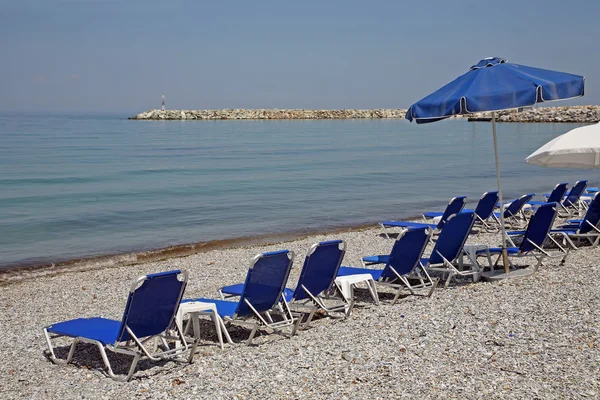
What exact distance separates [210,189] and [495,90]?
1743 cm

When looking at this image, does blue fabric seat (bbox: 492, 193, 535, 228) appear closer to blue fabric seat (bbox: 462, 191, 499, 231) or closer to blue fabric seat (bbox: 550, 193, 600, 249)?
blue fabric seat (bbox: 462, 191, 499, 231)

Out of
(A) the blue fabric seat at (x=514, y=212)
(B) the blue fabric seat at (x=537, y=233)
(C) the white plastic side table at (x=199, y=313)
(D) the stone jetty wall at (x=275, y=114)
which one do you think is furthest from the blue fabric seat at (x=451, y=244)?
(D) the stone jetty wall at (x=275, y=114)

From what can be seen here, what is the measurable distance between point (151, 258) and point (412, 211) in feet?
26.6

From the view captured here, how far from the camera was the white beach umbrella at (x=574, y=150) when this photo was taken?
941 cm

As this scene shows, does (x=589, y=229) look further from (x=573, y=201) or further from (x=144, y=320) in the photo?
(x=144, y=320)

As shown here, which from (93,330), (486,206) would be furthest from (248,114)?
(93,330)

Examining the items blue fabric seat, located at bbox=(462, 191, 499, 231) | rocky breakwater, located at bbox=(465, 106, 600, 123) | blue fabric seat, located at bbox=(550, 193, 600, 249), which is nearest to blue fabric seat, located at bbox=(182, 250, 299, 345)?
blue fabric seat, located at bbox=(550, 193, 600, 249)

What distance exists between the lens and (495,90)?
7055mm

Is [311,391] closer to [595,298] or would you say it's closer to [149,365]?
[149,365]

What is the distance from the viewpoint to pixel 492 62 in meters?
7.70

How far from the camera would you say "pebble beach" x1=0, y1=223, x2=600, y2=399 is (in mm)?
4367

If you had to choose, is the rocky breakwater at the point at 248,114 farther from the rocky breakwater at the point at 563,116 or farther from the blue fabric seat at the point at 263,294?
the blue fabric seat at the point at 263,294

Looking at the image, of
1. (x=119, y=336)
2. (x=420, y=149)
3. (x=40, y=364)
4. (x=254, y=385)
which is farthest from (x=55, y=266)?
(x=420, y=149)

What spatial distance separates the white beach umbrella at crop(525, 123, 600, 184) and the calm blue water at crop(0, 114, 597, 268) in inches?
281
